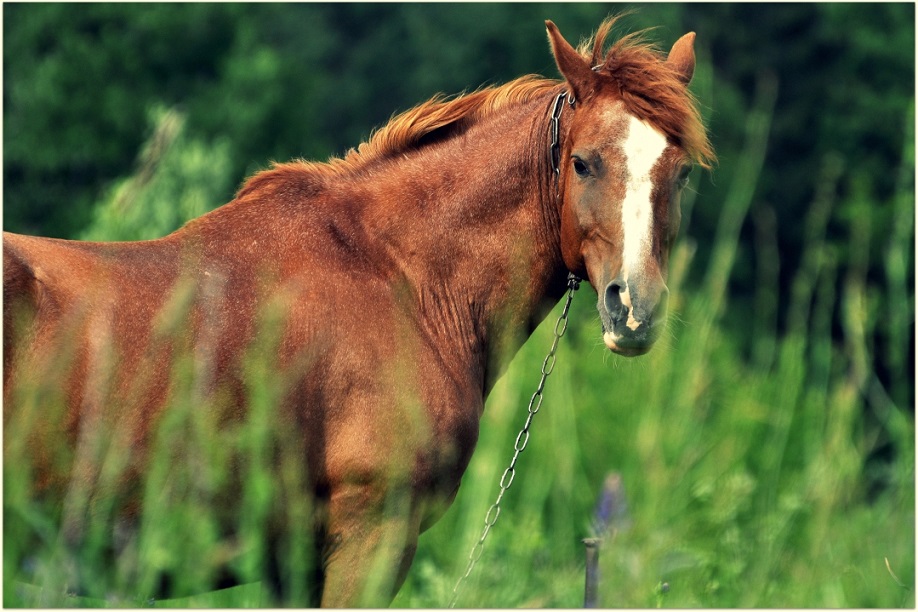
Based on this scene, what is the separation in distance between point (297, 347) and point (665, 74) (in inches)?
65.7

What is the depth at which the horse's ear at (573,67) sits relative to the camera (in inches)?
162

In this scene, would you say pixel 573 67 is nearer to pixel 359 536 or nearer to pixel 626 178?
pixel 626 178

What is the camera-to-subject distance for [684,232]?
1862cm

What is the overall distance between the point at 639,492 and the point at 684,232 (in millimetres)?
12320

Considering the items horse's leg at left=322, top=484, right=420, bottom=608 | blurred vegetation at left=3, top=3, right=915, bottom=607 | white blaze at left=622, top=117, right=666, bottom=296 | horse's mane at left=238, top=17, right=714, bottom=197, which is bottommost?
blurred vegetation at left=3, top=3, right=915, bottom=607

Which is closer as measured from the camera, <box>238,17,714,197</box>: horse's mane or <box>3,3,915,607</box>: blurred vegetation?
<box>238,17,714,197</box>: horse's mane

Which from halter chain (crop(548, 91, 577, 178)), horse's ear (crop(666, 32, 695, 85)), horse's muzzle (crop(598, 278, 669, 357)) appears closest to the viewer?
horse's muzzle (crop(598, 278, 669, 357))

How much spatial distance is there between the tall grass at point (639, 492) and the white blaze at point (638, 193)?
540 millimetres

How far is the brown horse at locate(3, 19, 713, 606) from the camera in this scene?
140 inches

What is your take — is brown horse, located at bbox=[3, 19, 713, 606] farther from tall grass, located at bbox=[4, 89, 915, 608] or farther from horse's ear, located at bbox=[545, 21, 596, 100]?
tall grass, located at bbox=[4, 89, 915, 608]

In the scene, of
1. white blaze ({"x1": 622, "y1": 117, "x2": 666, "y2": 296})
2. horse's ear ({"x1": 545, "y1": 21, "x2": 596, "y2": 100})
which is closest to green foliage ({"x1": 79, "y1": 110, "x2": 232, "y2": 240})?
horse's ear ({"x1": 545, "y1": 21, "x2": 596, "y2": 100})

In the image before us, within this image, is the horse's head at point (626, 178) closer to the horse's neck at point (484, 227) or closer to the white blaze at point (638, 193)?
the white blaze at point (638, 193)

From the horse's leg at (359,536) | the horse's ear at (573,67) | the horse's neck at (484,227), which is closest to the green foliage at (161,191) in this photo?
the horse's neck at (484,227)

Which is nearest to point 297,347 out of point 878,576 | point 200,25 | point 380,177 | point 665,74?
point 380,177
